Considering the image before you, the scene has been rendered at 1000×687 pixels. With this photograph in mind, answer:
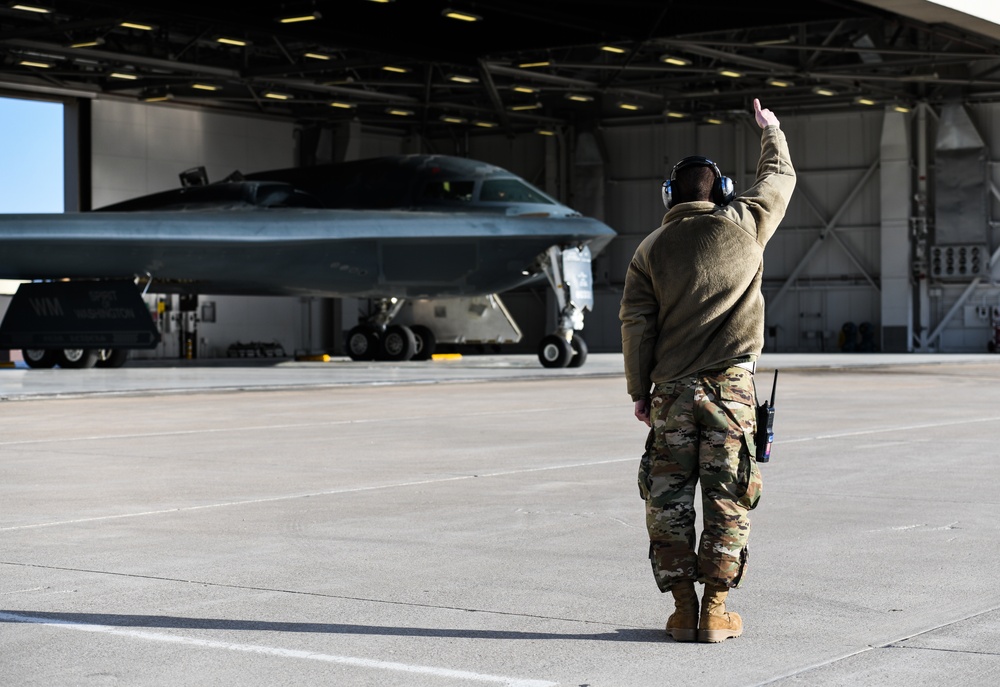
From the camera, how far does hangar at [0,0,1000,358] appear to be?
37.2 metres

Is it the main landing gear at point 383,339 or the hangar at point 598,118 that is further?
the hangar at point 598,118

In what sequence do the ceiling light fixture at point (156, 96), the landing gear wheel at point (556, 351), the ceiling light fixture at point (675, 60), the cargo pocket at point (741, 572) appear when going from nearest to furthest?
the cargo pocket at point (741, 572), the landing gear wheel at point (556, 351), the ceiling light fixture at point (675, 60), the ceiling light fixture at point (156, 96)

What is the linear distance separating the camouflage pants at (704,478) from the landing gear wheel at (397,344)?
27.6 metres

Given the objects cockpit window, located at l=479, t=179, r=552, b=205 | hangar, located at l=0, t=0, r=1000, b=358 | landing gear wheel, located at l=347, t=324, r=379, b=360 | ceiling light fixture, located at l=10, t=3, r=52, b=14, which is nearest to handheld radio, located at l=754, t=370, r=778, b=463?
cockpit window, located at l=479, t=179, r=552, b=205

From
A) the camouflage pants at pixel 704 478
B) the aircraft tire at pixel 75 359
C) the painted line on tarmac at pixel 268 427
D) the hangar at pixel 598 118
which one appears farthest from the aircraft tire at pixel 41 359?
the camouflage pants at pixel 704 478

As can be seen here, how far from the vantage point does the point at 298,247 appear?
26.5 metres

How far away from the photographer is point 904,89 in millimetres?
46219

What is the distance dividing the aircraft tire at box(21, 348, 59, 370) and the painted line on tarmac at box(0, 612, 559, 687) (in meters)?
24.5

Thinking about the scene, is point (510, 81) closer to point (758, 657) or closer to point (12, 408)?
point (12, 408)

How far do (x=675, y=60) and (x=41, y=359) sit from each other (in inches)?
893

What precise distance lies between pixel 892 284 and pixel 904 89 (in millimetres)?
7194

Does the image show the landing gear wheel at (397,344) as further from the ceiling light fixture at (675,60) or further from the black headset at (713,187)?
the black headset at (713,187)

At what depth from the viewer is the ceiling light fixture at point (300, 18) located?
109 ft

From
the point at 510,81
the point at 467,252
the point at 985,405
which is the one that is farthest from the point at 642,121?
the point at 985,405
